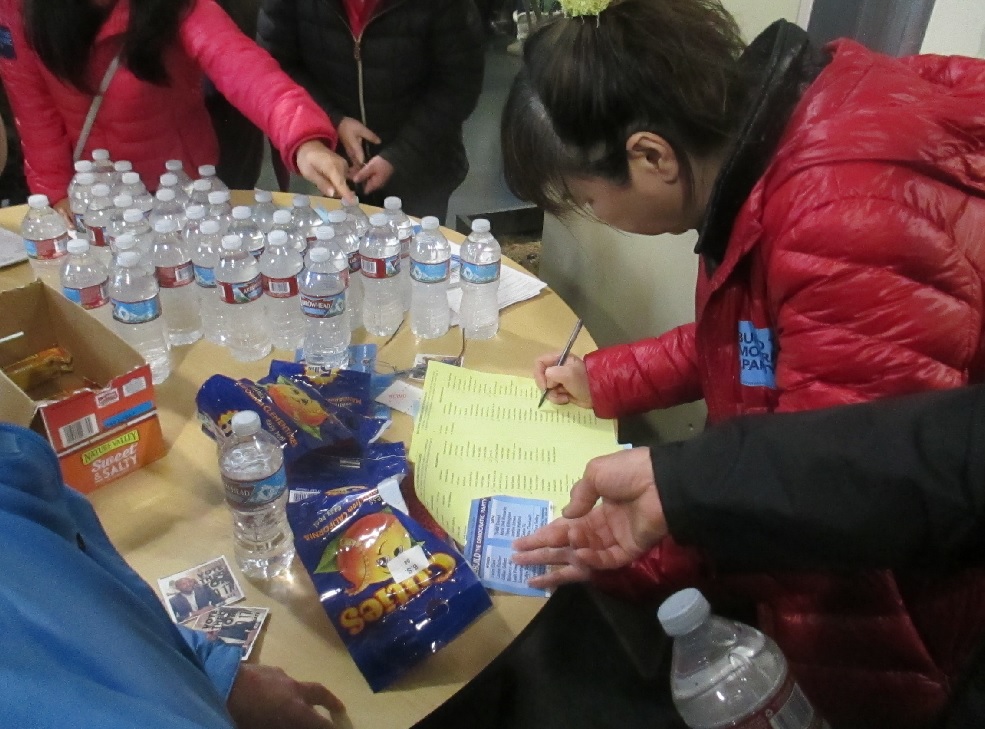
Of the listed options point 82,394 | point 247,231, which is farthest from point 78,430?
point 247,231

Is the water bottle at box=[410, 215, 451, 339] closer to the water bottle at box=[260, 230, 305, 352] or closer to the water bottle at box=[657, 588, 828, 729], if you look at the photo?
the water bottle at box=[260, 230, 305, 352]

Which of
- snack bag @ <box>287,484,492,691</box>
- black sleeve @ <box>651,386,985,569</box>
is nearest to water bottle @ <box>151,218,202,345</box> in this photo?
snack bag @ <box>287,484,492,691</box>

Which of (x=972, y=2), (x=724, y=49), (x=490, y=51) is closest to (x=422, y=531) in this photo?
(x=724, y=49)

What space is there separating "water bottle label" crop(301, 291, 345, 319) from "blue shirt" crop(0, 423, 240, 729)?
2.49ft

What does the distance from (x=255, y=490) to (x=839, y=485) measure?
Result: 0.66 metres

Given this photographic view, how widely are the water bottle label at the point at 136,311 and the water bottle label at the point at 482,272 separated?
558 millimetres

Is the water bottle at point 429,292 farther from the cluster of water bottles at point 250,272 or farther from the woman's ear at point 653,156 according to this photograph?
the woman's ear at point 653,156

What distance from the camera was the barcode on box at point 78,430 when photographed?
988 mm

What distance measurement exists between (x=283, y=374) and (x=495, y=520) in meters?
0.42

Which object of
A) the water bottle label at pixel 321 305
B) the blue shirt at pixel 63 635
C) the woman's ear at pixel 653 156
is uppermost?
the woman's ear at pixel 653 156

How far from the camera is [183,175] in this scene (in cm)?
180

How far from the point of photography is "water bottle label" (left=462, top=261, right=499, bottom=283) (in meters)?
1.46

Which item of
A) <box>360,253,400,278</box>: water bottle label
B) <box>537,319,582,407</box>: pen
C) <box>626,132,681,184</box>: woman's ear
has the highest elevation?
<box>626,132,681,184</box>: woman's ear

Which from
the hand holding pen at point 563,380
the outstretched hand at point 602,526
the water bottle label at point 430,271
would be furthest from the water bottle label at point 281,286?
the outstretched hand at point 602,526
